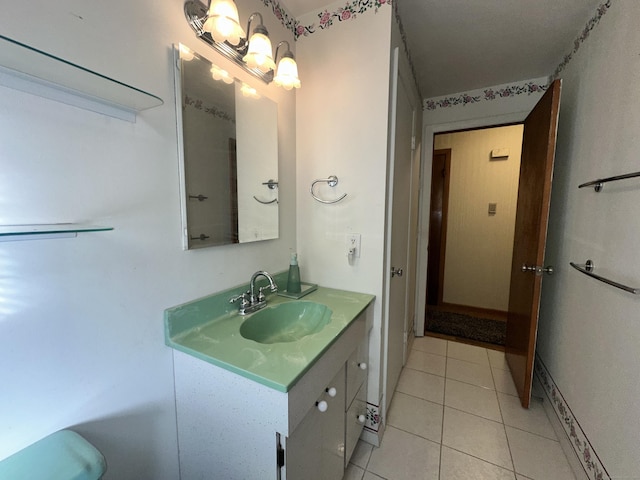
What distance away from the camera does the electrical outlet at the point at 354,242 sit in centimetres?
140

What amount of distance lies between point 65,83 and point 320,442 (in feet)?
4.31

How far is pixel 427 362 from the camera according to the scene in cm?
223

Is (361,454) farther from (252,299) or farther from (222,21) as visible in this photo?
(222,21)

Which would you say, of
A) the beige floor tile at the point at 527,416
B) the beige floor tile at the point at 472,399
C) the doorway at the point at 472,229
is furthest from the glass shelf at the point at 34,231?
the doorway at the point at 472,229

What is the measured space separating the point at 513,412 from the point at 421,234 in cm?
149

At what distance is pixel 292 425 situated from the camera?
739 millimetres

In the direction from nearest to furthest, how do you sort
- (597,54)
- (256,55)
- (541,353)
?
(256,55), (597,54), (541,353)

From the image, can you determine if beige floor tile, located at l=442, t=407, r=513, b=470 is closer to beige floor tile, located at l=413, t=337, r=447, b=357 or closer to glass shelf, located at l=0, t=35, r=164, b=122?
beige floor tile, located at l=413, t=337, r=447, b=357

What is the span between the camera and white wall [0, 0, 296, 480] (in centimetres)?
59

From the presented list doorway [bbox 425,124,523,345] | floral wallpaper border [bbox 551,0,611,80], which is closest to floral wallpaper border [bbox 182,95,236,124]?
floral wallpaper border [bbox 551,0,611,80]

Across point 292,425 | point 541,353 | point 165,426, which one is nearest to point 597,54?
point 541,353

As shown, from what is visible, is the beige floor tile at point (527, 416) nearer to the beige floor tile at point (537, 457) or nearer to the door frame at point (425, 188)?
the beige floor tile at point (537, 457)

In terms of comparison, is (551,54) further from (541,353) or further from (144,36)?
(144,36)

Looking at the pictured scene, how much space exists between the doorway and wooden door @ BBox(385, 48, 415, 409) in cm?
120
